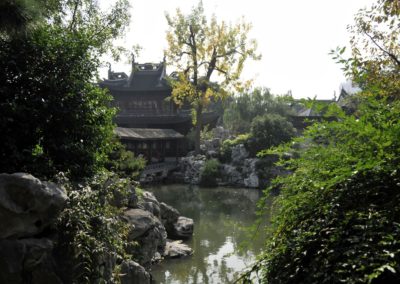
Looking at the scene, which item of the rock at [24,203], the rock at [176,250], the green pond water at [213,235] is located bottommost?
the green pond water at [213,235]

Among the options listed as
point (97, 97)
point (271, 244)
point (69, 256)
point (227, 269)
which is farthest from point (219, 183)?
point (271, 244)

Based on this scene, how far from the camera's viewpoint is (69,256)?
140 inches

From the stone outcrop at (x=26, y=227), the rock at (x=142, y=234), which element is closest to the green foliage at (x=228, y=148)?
the rock at (x=142, y=234)

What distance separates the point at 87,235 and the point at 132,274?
73.6 inches

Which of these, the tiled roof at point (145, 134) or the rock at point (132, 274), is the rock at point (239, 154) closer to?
the tiled roof at point (145, 134)

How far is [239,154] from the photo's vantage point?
75.0 ft

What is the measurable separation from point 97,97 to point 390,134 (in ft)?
15.2

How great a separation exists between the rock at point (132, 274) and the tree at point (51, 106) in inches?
54.9

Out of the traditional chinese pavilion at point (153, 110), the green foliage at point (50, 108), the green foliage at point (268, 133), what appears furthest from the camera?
the traditional chinese pavilion at point (153, 110)

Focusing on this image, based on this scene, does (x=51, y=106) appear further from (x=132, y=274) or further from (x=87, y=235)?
(x=132, y=274)

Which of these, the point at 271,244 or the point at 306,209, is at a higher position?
the point at 306,209

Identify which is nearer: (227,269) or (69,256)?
(69,256)

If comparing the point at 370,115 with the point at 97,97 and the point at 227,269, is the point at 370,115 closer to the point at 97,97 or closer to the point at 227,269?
the point at 97,97

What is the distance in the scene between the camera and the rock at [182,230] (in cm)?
1000
